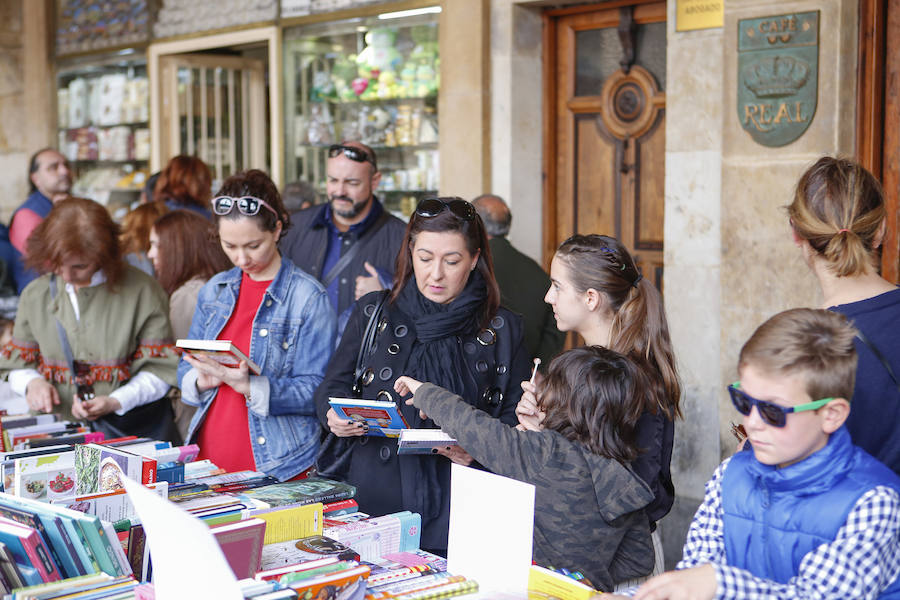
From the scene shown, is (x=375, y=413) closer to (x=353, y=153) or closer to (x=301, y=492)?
(x=301, y=492)

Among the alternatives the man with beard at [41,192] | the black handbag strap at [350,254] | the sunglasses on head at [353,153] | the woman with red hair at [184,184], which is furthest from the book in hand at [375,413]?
the man with beard at [41,192]

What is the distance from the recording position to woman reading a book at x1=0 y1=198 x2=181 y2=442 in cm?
358

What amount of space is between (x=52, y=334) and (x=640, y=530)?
236cm

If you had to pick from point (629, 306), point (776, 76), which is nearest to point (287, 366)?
point (629, 306)

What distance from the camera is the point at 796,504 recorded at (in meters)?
1.87

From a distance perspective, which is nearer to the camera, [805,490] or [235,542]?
[805,490]

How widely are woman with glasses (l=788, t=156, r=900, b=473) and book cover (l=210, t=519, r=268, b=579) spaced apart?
1.35 m

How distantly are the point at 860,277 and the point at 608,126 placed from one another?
10.3 feet

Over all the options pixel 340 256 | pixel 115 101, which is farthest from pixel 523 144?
pixel 115 101

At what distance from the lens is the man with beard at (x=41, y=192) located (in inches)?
238

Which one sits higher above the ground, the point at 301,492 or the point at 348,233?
the point at 348,233

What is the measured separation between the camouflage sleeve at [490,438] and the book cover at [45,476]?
93cm

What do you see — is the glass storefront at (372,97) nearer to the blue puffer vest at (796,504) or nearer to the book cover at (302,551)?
the book cover at (302,551)

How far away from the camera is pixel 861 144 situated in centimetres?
408
